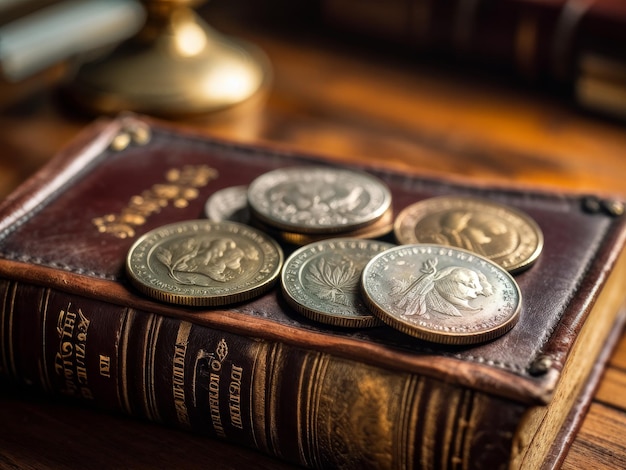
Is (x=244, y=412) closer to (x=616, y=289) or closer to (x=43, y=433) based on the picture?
(x=43, y=433)

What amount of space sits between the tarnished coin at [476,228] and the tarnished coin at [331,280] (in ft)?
0.20

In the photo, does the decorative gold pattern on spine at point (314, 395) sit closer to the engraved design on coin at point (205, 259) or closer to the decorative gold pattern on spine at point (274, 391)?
the decorative gold pattern on spine at point (274, 391)

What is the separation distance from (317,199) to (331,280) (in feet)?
0.53

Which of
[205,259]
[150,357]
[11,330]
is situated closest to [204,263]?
[205,259]

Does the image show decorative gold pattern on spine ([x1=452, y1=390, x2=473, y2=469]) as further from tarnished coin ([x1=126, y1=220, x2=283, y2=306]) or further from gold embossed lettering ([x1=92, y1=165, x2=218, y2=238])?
gold embossed lettering ([x1=92, y1=165, x2=218, y2=238])

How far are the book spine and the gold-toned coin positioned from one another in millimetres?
161

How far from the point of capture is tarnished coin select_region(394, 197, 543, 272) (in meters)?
0.94

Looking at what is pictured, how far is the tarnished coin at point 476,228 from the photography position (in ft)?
3.10

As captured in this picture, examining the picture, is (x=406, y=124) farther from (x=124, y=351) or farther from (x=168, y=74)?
(x=124, y=351)

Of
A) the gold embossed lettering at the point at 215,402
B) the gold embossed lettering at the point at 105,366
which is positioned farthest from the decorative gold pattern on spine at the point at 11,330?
the gold embossed lettering at the point at 215,402

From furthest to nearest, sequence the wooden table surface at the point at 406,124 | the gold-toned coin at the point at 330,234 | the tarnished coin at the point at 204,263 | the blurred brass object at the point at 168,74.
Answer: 1. the blurred brass object at the point at 168,74
2. the wooden table surface at the point at 406,124
3. the gold-toned coin at the point at 330,234
4. the tarnished coin at the point at 204,263

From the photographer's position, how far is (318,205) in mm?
1000

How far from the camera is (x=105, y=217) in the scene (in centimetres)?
101

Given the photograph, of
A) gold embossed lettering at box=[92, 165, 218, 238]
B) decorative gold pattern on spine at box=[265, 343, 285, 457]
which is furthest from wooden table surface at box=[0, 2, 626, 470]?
decorative gold pattern on spine at box=[265, 343, 285, 457]
